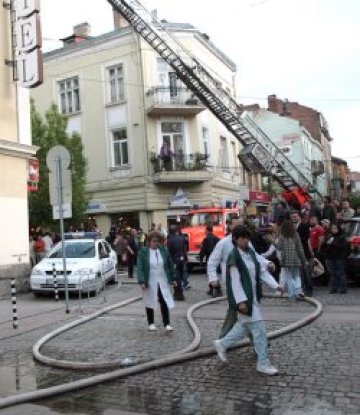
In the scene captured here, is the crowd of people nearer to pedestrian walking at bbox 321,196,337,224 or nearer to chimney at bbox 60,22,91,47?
pedestrian walking at bbox 321,196,337,224

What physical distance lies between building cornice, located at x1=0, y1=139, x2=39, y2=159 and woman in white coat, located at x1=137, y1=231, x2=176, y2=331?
8779mm

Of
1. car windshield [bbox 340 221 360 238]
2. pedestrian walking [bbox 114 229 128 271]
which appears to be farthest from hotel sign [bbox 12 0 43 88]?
car windshield [bbox 340 221 360 238]

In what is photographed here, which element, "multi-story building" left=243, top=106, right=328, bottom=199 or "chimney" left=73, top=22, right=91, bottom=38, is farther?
"multi-story building" left=243, top=106, right=328, bottom=199

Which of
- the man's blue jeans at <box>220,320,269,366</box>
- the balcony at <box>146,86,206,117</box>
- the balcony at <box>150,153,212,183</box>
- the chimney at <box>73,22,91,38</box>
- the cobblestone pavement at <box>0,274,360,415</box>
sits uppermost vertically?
the chimney at <box>73,22,91,38</box>

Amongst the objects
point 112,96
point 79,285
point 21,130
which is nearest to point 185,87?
point 112,96

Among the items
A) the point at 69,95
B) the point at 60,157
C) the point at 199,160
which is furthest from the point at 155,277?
the point at 69,95

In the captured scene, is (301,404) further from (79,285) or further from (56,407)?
(79,285)

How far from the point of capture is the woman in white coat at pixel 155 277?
10.2 metres

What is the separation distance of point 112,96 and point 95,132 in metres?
2.25

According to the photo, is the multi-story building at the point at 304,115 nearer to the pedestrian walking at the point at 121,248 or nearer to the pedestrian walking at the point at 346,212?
the pedestrian walking at the point at 121,248

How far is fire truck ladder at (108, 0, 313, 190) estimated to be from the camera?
92.9ft

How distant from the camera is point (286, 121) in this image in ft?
192

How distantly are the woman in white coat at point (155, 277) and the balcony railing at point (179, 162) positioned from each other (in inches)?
838

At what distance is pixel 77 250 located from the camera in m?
17.9
